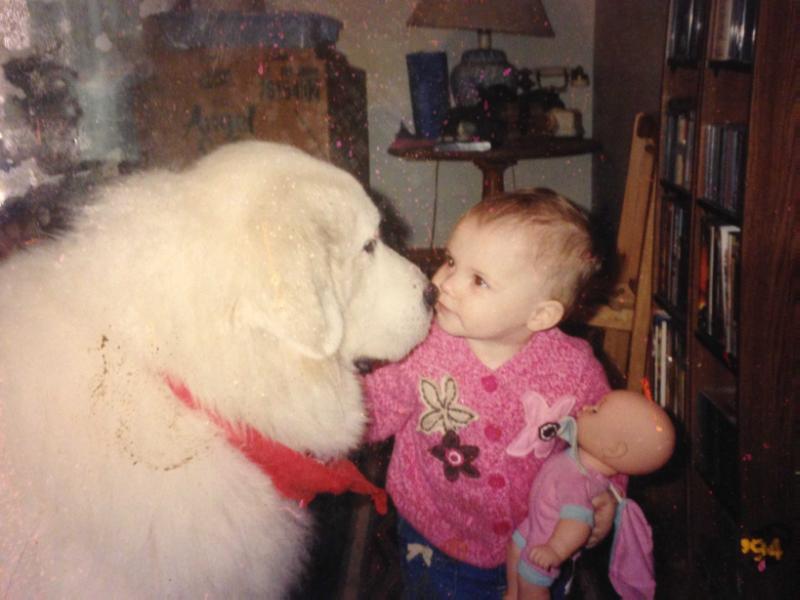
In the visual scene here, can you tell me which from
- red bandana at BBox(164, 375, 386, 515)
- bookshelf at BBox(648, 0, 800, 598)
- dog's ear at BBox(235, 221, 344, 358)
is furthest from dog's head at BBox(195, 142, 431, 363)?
bookshelf at BBox(648, 0, 800, 598)

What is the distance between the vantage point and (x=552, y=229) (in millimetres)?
772

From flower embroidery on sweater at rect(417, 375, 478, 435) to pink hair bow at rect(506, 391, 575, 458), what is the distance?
0.07m

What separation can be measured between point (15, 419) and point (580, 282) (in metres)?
0.69

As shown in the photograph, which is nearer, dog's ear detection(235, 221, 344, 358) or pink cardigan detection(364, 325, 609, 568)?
dog's ear detection(235, 221, 344, 358)

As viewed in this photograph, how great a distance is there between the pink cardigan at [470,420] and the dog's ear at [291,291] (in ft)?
0.72

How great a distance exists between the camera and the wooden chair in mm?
1608

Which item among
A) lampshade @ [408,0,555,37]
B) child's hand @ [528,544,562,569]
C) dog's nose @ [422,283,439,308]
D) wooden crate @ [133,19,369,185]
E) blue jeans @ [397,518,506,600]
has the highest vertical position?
lampshade @ [408,0,555,37]

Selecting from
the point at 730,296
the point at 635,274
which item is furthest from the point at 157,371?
the point at 635,274

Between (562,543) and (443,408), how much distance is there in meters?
0.23

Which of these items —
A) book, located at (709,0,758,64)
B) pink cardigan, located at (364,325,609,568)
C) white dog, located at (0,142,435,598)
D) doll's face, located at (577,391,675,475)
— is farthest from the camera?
book, located at (709,0,758,64)

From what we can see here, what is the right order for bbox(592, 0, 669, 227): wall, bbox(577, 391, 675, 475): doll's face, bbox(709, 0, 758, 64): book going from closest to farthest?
bbox(577, 391, 675, 475): doll's face
bbox(709, 0, 758, 64): book
bbox(592, 0, 669, 227): wall

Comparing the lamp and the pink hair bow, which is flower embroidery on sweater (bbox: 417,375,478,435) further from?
the lamp

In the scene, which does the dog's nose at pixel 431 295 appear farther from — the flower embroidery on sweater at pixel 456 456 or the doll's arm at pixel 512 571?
the doll's arm at pixel 512 571

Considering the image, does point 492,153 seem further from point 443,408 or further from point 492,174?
point 443,408
